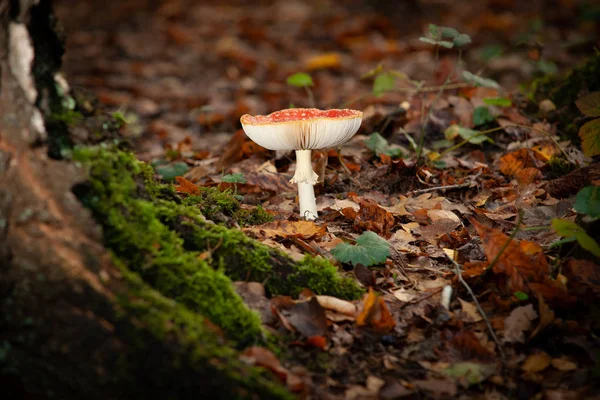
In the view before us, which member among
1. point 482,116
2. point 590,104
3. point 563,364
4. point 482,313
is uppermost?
point 590,104

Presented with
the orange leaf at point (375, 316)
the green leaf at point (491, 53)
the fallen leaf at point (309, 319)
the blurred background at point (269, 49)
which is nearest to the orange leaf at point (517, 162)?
the green leaf at point (491, 53)

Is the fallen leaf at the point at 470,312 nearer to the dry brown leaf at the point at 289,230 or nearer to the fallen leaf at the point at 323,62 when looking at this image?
the dry brown leaf at the point at 289,230

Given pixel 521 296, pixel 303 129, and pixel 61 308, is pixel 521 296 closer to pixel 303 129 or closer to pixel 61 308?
pixel 303 129

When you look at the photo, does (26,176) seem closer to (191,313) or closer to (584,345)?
(191,313)

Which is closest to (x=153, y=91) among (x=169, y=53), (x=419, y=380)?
(x=169, y=53)

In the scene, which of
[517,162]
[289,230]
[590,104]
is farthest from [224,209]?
[590,104]

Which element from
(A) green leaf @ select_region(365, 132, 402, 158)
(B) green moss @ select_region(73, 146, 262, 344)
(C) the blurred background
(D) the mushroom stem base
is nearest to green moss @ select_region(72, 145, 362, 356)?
(B) green moss @ select_region(73, 146, 262, 344)
